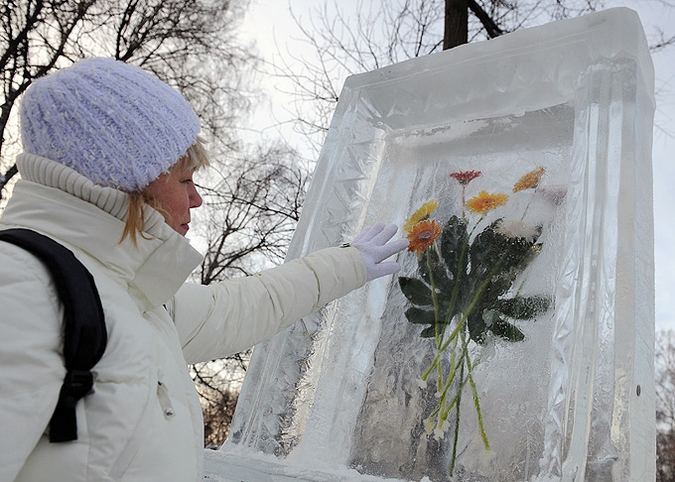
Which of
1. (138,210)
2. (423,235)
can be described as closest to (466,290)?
(423,235)

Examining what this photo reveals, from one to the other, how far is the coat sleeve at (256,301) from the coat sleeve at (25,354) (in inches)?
18.8

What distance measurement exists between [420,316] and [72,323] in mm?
1097

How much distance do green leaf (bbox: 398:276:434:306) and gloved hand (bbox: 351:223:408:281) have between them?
101mm

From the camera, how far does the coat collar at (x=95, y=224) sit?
39.0 inches

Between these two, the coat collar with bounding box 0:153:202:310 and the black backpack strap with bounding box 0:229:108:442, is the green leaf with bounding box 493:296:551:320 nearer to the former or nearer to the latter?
the coat collar with bounding box 0:153:202:310

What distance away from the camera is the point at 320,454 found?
1.70 meters

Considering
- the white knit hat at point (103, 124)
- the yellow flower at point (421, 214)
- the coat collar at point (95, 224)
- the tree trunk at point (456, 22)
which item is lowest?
the coat collar at point (95, 224)

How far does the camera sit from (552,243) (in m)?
1.63

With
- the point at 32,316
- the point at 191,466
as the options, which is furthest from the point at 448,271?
the point at 32,316

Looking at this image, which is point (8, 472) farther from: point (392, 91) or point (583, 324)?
point (392, 91)

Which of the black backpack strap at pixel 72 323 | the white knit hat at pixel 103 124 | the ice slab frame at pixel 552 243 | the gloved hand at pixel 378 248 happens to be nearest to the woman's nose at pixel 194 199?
the white knit hat at pixel 103 124

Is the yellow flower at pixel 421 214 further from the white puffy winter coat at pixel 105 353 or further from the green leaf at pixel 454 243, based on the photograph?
the white puffy winter coat at pixel 105 353

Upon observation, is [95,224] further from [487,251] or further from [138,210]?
[487,251]

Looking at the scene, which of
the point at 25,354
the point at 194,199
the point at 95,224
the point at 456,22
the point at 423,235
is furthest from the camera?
the point at 456,22
